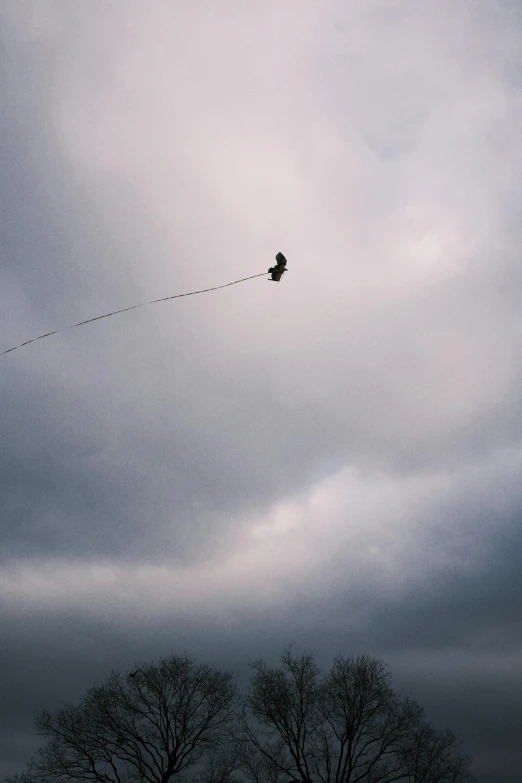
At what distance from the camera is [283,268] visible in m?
17.8

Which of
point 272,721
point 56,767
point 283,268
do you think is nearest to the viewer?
point 283,268

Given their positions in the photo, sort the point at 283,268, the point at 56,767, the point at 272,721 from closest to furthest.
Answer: the point at 283,268 → the point at 56,767 → the point at 272,721

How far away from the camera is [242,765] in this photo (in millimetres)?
40219

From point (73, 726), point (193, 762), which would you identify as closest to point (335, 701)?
point (193, 762)

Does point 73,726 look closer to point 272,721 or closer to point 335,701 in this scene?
point 272,721

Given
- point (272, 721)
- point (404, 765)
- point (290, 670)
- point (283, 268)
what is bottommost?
point (404, 765)

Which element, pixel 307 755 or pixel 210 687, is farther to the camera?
pixel 210 687

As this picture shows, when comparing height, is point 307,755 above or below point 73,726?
below

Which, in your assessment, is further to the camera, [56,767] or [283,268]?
[56,767]

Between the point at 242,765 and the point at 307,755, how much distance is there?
186 inches

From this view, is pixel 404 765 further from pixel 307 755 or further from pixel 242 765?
pixel 242 765

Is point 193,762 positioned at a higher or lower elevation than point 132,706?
lower

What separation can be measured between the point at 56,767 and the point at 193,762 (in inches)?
319

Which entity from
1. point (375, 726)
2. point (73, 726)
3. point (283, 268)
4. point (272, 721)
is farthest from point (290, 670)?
point (283, 268)
